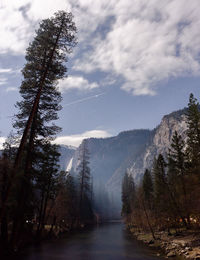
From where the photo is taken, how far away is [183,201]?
31.2 meters

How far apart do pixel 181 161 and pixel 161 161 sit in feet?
14.8

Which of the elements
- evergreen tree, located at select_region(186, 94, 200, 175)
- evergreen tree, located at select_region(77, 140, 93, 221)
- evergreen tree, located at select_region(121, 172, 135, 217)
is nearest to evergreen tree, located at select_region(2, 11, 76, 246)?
evergreen tree, located at select_region(186, 94, 200, 175)

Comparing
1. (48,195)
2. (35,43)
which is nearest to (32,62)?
(35,43)

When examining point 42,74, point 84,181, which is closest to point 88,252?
point 42,74

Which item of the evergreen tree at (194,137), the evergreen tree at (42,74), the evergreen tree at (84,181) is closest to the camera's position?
the evergreen tree at (42,74)

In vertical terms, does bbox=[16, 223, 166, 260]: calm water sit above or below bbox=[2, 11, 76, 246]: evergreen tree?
below

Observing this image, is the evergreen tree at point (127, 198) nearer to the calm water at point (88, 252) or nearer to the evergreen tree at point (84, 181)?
the evergreen tree at point (84, 181)

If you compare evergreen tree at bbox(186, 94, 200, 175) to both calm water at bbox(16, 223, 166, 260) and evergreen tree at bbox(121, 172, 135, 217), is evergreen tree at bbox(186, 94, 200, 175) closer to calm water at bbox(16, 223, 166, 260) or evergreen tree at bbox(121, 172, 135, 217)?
calm water at bbox(16, 223, 166, 260)

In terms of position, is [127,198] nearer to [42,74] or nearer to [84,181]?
[84,181]

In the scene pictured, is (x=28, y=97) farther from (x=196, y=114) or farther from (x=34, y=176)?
(x=196, y=114)

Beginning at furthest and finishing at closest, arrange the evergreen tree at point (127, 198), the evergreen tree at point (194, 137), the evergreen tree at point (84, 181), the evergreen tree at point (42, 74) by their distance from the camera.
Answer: the evergreen tree at point (127, 198)
the evergreen tree at point (84, 181)
the evergreen tree at point (194, 137)
the evergreen tree at point (42, 74)

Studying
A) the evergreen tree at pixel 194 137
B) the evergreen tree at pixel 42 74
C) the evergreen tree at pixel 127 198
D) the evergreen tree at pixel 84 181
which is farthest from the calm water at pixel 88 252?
the evergreen tree at pixel 127 198

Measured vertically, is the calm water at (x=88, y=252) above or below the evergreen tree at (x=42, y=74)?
below

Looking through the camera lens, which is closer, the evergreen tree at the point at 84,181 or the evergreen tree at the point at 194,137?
the evergreen tree at the point at 194,137
